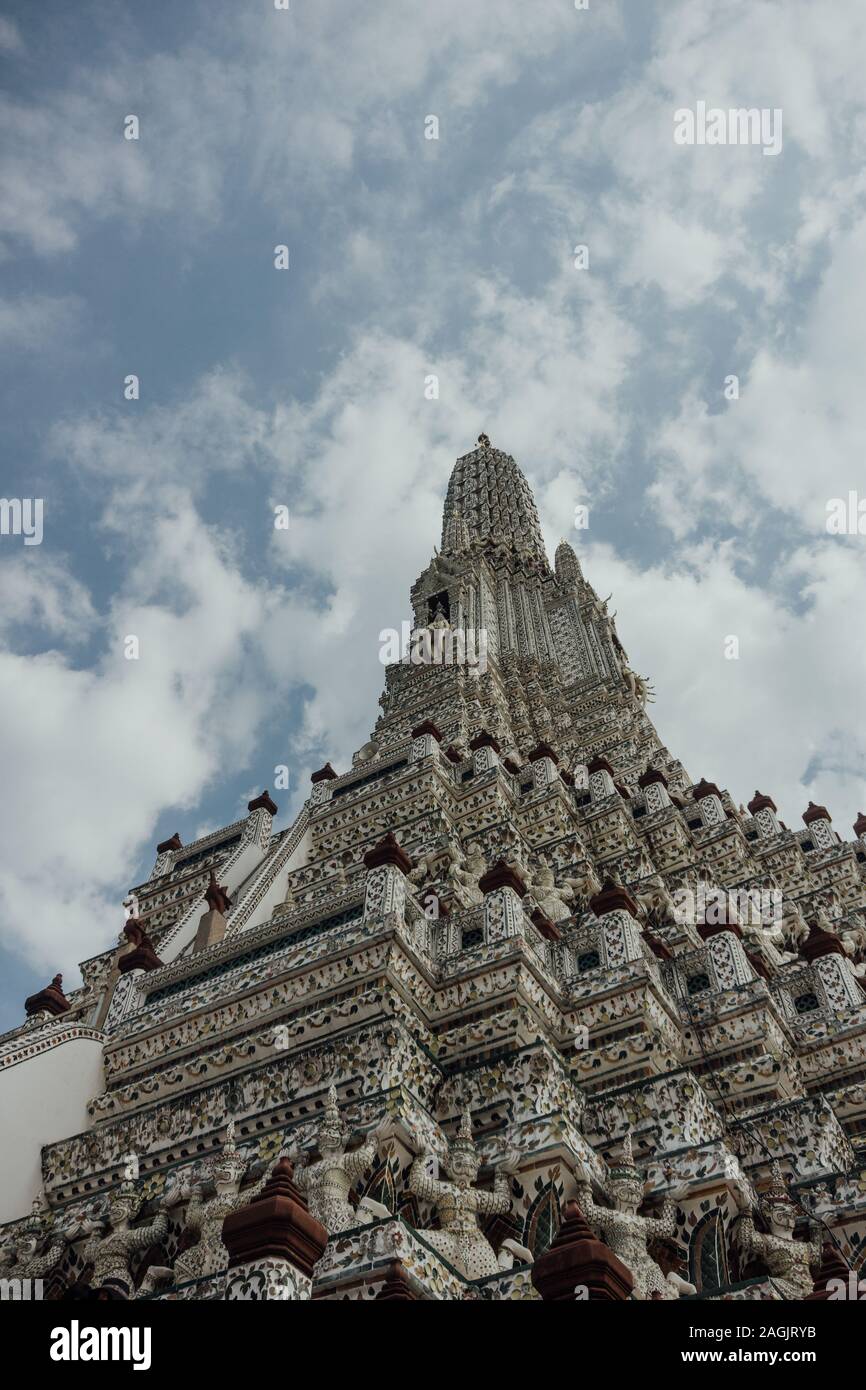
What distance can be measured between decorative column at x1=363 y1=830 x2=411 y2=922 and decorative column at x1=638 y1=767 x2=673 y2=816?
833 cm

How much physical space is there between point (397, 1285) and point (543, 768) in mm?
12350

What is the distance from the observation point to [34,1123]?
388 inches

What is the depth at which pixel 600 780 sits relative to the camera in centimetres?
1853

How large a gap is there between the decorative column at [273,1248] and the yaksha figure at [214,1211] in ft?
4.38

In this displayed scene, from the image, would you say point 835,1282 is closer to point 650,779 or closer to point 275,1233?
point 275,1233

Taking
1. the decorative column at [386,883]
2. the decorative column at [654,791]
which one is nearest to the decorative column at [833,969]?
the decorative column at [386,883]

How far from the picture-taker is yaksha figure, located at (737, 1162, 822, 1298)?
23.4ft

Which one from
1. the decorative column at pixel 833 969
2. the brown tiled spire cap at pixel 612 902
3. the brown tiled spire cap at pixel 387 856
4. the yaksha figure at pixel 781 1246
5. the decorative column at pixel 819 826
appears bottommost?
the yaksha figure at pixel 781 1246

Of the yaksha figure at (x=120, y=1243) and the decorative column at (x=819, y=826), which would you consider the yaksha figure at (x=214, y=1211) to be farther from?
the decorative column at (x=819, y=826)

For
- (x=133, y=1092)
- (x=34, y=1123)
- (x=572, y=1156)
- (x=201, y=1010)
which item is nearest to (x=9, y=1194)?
(x=34, y=1123)

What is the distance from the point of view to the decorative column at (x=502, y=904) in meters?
10.3
